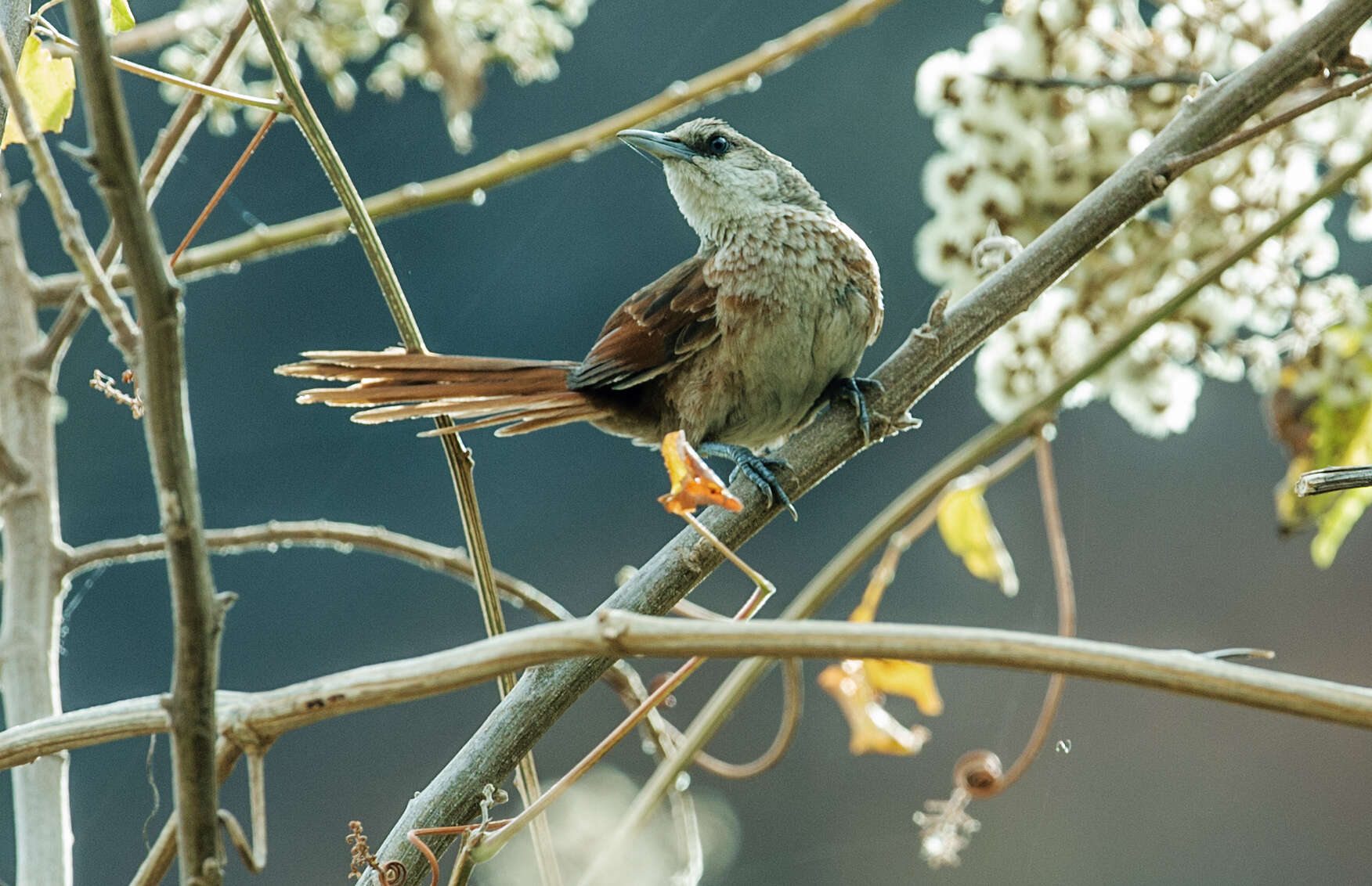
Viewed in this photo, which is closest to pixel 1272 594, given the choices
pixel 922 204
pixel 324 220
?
pixel 922 204

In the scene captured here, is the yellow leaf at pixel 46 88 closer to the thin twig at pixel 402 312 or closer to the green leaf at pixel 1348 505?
the thin twig at pixel 402 312

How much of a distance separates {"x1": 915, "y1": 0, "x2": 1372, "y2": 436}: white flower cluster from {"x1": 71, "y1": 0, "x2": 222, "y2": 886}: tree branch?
0.97 meters

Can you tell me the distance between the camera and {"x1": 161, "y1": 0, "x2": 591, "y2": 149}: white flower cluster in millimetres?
1399

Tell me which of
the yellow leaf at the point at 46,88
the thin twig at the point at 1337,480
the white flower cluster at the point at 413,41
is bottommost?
the thin twig at the point at 1337,480

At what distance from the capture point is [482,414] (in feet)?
4.03

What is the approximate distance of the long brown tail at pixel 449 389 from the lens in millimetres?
1007

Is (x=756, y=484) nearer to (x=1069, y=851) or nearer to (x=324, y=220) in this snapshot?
(x=324, y=220)

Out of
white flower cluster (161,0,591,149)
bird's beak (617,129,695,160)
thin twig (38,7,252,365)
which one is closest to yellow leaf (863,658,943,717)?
bird's beak (617,129,695,160)

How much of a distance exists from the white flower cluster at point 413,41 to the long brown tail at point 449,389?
39 centimetres

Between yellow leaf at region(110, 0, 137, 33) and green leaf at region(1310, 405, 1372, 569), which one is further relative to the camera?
green leaf at region(1310, 405, 1372, 569)

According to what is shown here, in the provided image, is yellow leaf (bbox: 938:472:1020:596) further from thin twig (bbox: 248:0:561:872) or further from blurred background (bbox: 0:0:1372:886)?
thin twig (bbox: 248:0:561:872)

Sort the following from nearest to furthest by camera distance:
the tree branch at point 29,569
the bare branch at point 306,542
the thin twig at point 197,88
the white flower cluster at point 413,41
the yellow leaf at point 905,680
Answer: the thin twig at point 197,88
the tree branch at point 29,569
the bare branch at point 306,542
the yellow leaf at point 905,680
the white flower cluster at point 413,41

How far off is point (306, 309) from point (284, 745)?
92 centimetres

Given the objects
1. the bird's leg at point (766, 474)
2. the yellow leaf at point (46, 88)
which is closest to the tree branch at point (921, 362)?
the bird's leg at point (766, 474)
